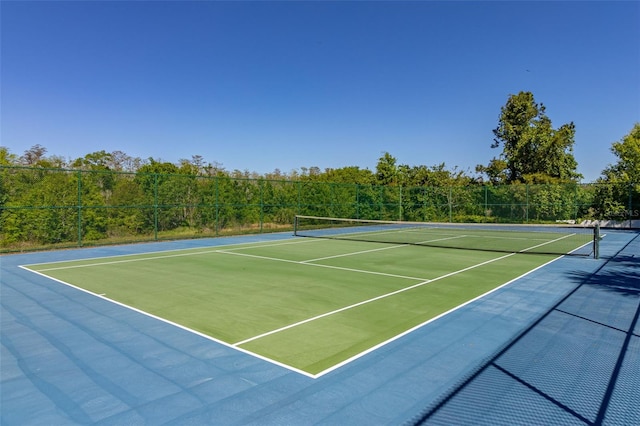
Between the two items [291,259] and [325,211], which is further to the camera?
[325,211]

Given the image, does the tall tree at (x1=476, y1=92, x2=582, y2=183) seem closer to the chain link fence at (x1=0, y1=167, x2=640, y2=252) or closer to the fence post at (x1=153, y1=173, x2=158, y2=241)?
the chain link fence at (x1=0, y1=167, x2=640, y2=252)

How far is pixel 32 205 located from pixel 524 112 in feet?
109

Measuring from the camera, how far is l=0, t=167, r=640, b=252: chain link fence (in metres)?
14.5

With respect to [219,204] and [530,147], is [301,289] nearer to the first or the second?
[219,204]

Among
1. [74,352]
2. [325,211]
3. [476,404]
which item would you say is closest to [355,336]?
[476,404]

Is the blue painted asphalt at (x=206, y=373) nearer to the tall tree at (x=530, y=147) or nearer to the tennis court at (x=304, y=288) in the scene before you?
the tennis court at (x=304, y=288)

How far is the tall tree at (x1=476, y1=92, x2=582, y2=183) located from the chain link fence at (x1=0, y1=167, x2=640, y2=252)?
610 centimetres

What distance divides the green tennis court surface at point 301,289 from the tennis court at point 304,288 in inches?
0.7

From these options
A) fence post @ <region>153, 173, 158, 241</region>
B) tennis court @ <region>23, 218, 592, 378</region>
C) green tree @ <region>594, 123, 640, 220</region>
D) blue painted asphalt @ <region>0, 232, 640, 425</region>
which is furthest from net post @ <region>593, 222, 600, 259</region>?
fence post @ <region>153, 173, 158, 241</region>

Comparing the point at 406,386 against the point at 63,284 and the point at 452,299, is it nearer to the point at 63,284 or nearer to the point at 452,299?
the point at 452,299

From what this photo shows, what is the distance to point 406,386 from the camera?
3.95 metres

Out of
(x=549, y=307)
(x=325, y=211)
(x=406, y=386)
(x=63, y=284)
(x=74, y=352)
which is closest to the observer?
(x=406, y=386)

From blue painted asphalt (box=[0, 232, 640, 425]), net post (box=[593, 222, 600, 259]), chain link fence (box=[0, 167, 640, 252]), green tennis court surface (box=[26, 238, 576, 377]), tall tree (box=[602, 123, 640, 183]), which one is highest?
tall tree (box=[602, 123, 640, 183])

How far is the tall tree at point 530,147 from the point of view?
102 ft
